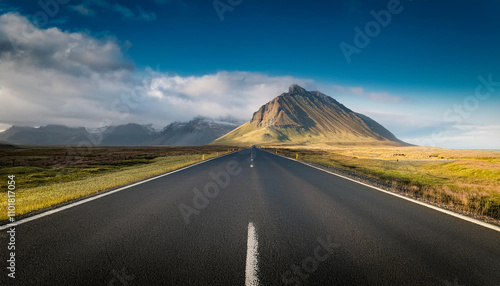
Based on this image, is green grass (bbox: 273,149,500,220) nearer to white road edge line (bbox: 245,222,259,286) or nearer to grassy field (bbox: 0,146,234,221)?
white road edge line (bbox: 245,222,259,286)

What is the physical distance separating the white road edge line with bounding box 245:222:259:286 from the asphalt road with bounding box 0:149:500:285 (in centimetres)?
1

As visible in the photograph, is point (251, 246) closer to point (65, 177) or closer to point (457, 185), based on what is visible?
point (457, 185)

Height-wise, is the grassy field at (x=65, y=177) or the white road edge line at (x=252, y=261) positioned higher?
the white road edge line at (x=252, y=261)

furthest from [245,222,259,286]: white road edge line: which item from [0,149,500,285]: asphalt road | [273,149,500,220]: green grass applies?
[273,149,500,220]: green grass

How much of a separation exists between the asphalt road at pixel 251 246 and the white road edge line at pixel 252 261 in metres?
0.01

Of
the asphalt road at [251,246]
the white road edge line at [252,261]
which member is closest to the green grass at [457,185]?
the asphalt road at [251,246]

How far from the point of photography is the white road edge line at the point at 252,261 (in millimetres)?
2674

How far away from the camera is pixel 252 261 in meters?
3.13

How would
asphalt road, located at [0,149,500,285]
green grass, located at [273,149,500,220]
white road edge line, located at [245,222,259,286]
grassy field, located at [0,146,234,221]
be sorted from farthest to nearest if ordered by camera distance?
green grass, located at [273,149,500,220]
grassy field, located at [0,146,234,221]
asphalt road, located at [0,149,500,285]
white road edge line, located at [245,222,259,286]

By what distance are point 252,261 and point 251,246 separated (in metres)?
0.51

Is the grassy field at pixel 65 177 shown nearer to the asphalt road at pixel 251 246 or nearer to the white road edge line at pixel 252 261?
the asphalt road at pixel 251 246

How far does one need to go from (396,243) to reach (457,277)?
40.5 inches

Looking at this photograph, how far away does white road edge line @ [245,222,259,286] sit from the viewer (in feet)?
8.77

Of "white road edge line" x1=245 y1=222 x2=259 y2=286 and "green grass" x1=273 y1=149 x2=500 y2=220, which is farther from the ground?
"white road edge line" x1=245 y1=222 x2=259 y2=286
